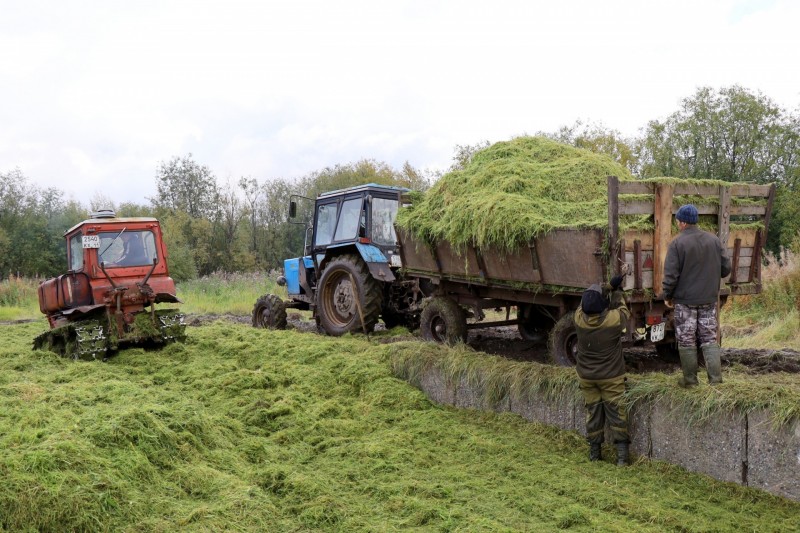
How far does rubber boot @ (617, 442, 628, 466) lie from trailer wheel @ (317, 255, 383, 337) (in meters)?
5.28

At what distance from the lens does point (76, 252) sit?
1085 cm

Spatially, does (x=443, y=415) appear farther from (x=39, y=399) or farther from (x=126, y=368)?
(x=126, y=368)

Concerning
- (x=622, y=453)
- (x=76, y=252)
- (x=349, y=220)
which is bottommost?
(x=622, y=453)

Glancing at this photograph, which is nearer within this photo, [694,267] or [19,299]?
[694,267]

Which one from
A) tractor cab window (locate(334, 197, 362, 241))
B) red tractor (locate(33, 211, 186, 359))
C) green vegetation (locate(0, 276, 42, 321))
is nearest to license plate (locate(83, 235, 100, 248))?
red tractor (locate(33, 211, 186, 359))

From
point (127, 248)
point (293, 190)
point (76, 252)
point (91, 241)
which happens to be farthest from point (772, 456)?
point (293, 190)

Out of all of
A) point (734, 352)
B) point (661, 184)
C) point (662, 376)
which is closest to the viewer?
point (662, 376)

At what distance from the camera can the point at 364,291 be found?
10242 mm

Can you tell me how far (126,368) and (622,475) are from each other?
6.63 meters

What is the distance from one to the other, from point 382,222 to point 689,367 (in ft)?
19.8

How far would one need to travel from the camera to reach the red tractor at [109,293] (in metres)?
9.96

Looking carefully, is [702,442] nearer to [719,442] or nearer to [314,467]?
[719,442]

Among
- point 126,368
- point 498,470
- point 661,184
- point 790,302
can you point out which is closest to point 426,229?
point 661,184

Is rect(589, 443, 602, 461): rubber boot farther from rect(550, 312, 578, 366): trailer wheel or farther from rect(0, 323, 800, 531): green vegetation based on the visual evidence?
rect(550, 312, 578, 366): trailer wheel
